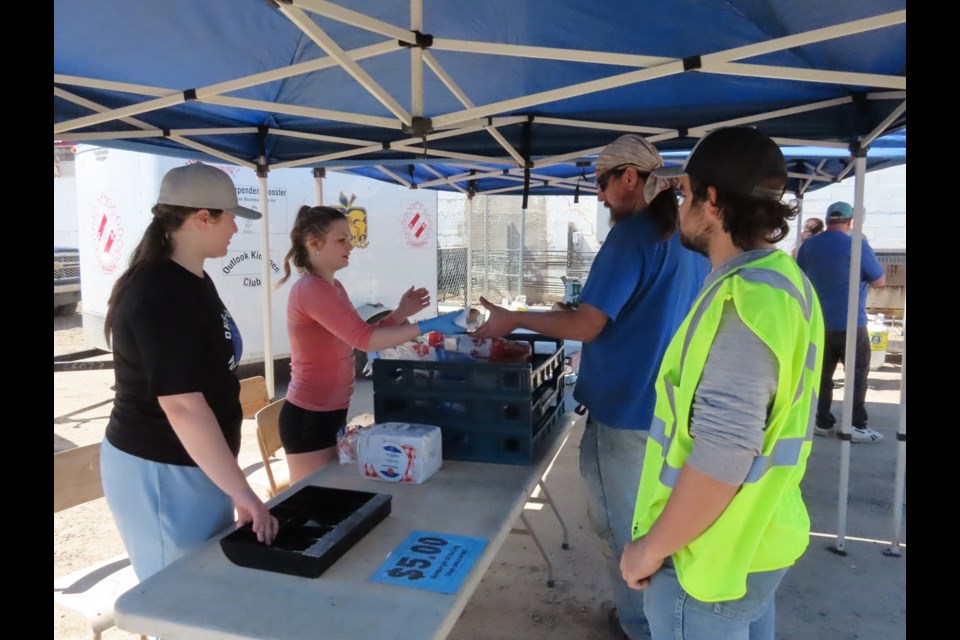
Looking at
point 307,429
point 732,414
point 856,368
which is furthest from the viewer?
point 856,368

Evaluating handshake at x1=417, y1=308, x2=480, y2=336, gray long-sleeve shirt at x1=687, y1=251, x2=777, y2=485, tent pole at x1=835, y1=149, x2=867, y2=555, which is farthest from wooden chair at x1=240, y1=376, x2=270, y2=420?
tent pole at x1=835, y1=149, x2=867, y2=555

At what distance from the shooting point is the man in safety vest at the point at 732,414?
106cm

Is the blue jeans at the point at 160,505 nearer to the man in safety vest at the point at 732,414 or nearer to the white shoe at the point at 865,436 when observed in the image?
the man in safety vest at the point at 732,414

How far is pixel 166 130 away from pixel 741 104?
319 cm

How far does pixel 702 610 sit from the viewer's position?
1196 millimetres

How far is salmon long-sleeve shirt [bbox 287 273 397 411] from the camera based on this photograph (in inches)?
86.8

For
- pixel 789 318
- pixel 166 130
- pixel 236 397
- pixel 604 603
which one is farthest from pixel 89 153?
pixel 789 318

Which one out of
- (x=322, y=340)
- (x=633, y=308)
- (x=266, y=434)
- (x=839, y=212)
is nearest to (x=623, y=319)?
(x=633, y=308)

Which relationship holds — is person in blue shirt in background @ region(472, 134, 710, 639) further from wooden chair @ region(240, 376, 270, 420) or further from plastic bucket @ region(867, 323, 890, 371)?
plastic bucket @ region(867, 323, 890, 371)

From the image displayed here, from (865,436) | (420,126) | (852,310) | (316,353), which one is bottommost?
(865,436)

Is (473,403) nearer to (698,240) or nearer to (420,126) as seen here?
(698,240)

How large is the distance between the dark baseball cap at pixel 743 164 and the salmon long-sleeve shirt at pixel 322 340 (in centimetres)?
138

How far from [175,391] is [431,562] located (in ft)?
2.43

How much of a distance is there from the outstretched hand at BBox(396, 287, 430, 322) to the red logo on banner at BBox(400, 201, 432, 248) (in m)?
5.89
